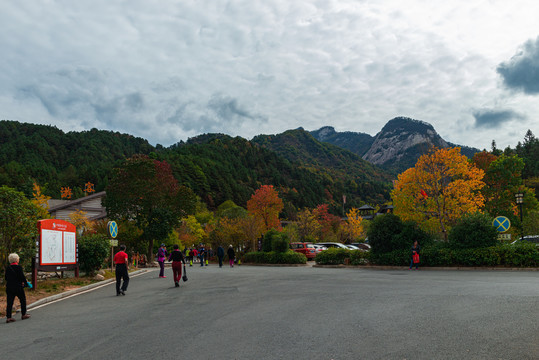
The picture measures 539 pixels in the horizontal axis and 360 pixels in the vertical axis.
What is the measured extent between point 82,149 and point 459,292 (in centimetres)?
10957

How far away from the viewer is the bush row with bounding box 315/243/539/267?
19.7 meters

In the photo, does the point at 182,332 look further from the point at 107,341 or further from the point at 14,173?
the point at 14,173

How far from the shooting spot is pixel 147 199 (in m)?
36.8

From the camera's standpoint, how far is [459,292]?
37.8ft

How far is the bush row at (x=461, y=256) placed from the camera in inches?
774

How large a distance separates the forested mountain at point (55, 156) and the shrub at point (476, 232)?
3182 inches

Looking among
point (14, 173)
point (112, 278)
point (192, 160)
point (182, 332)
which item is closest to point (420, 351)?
point (182, 332)

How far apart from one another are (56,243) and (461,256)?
61.6 ft

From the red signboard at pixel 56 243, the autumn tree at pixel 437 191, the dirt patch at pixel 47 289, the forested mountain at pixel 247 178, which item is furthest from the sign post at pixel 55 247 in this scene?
the forested mountain at pixel 247 178

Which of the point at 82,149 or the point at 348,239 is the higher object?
the point at 82,149

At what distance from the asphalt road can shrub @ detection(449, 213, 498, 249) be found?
31.5 ft

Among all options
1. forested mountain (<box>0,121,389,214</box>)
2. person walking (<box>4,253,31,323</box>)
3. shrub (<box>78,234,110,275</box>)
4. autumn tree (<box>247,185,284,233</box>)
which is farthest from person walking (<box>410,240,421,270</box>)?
forested mountain (<box>0,121,389,214</box>)

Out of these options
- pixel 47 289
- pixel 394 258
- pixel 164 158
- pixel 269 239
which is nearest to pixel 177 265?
pixel 47 289

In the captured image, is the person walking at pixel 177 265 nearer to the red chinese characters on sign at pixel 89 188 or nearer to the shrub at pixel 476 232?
the shrub at pixel 476 232
